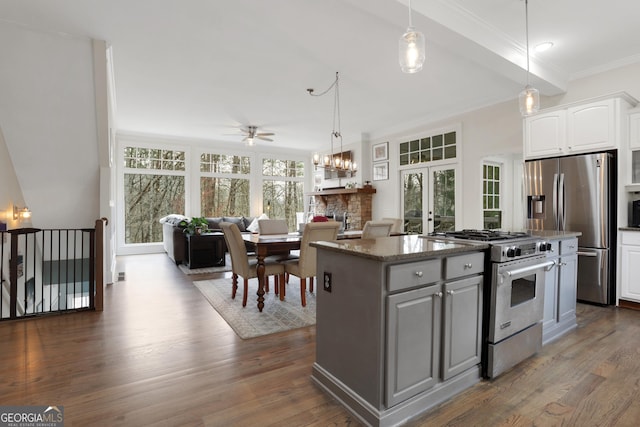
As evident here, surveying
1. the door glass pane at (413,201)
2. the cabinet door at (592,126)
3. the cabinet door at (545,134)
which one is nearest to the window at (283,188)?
the door glass pane at (413,201)

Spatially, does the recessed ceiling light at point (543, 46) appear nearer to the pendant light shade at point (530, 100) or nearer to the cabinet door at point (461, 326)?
the pendant light shade at point (530, 100)

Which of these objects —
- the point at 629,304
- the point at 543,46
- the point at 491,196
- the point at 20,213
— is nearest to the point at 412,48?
the point at 543,46

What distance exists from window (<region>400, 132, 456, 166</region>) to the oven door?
374 centimetres

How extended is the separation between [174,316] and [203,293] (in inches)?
32.6

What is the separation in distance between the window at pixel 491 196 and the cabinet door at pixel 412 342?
4.24m

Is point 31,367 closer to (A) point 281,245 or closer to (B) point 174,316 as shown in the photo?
(B) point 174,316

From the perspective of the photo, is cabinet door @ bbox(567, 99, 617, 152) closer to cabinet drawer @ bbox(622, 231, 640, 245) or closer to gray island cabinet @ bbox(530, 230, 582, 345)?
cabinet drawer @ bbox(622, 231, 640, 245)

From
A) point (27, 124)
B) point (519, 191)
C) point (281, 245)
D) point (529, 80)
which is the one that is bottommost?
point (281, 245)

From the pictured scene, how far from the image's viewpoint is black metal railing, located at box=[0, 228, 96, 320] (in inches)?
123

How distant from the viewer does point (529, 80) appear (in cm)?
389

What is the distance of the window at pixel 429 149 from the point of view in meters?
5.88

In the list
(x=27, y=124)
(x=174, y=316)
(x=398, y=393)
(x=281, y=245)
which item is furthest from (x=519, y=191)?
(x=27, y=124)

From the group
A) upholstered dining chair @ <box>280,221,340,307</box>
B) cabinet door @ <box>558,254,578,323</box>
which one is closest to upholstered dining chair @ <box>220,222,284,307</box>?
upholstered dining chair @ <box>280,221,340,307</box>

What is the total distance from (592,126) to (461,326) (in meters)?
3.28
